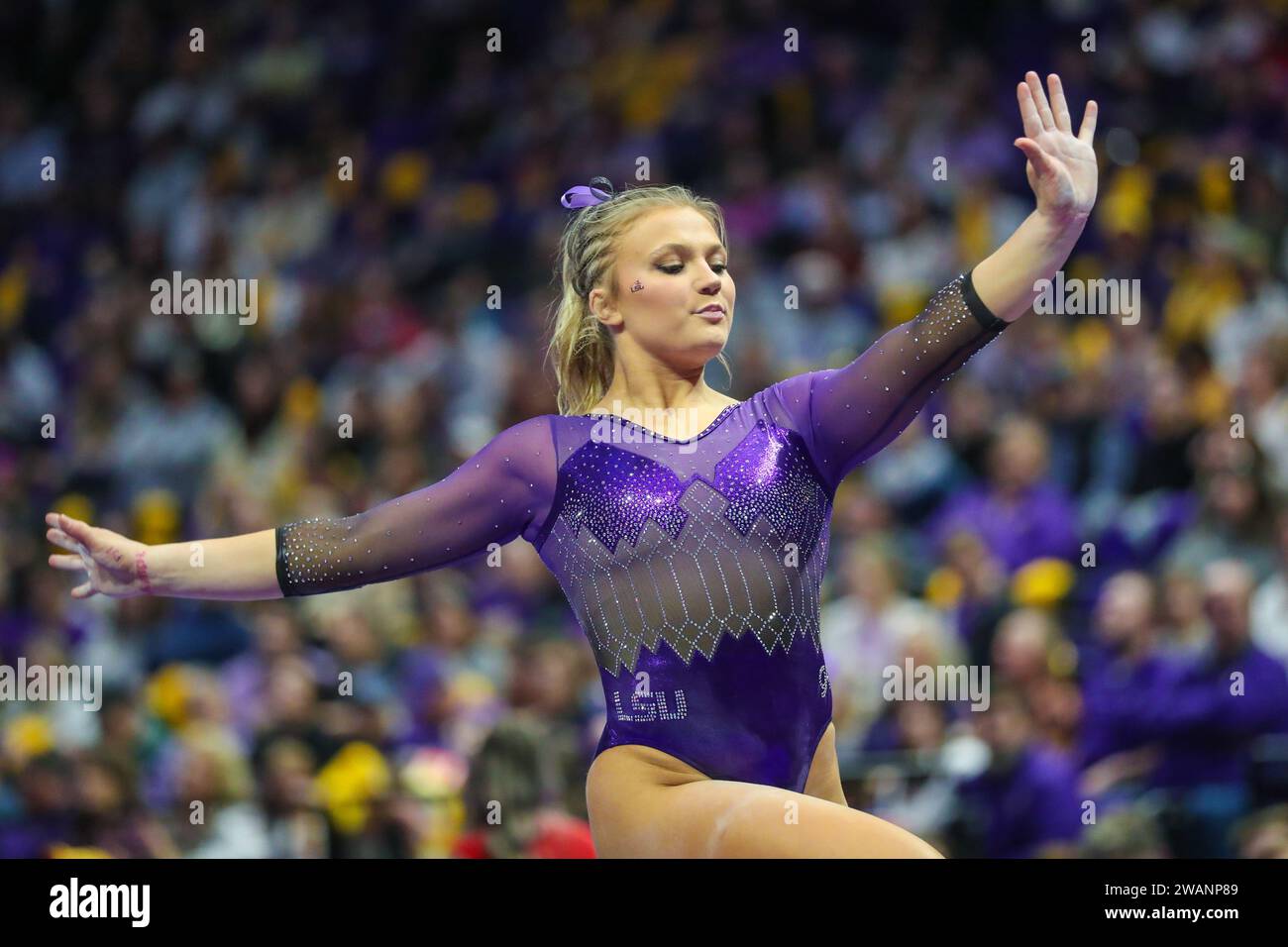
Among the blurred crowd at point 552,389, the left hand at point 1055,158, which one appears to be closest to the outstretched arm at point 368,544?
the left hand at point 1055,158

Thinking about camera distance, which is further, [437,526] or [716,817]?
[437,526]

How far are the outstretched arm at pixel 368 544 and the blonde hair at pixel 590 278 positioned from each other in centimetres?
33

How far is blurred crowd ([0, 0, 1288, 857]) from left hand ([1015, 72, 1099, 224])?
94.2 inches

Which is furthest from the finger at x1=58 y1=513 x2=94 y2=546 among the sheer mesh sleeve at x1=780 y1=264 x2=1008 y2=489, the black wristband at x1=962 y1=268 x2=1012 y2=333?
the black wristband at x1=962 y1=268 x2=1012 y2=333

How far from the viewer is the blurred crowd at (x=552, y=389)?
5340 millimetres

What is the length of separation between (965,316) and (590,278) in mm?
806

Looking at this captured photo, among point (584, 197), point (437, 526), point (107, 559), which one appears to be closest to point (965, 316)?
point (584, 197)

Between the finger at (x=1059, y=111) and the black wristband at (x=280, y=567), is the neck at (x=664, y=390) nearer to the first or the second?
the black wristband at (x=280, y=567)

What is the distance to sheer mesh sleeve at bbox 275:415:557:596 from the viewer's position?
3.05 metres

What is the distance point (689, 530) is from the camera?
293cm

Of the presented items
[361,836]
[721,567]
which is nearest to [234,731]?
[361,836]

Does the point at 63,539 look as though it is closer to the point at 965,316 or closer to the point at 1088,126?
the point at 965,316

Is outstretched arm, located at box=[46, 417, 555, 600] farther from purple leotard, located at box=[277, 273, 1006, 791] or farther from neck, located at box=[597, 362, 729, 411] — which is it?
neck, located at box=[597, 362, 729, 411]

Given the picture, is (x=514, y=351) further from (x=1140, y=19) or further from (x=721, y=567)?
(x=721, y=567)
